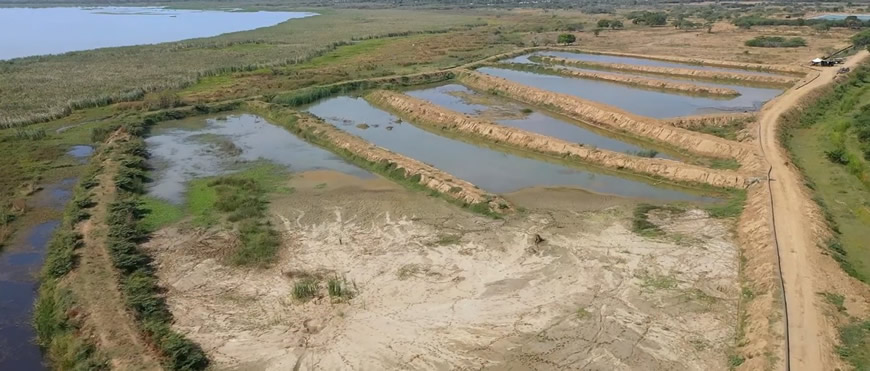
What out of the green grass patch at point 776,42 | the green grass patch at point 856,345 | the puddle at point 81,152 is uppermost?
the green grass patch at point 776,42

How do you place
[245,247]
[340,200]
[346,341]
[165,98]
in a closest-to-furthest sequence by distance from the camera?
[346,341] → [245,247] → [340,200] → [165,98]

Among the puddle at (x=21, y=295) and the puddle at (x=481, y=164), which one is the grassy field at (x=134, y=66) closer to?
the puddle at (x=481, y=164)

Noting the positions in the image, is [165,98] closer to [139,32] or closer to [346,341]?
[346,341]

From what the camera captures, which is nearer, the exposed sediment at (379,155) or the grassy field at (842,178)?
the grassy field at (842,178)

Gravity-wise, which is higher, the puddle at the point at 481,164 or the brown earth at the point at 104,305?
the puddle at the point at 481,164

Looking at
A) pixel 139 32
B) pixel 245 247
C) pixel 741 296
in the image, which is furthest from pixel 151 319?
pixel 139 32

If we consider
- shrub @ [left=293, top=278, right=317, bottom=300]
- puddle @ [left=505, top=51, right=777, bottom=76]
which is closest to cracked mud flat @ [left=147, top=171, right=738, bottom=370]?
shrub @ [left=293, top=278, right=317, bottom=300]

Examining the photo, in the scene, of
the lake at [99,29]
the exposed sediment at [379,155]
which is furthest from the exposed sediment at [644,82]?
the lake at [99,29]
